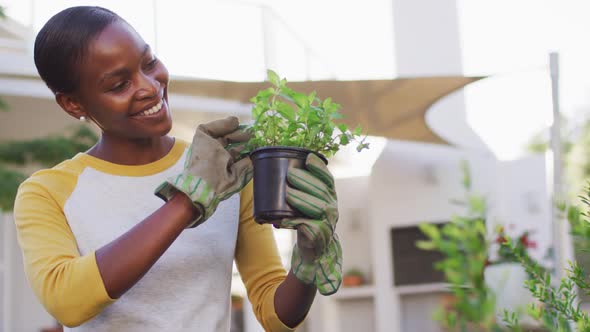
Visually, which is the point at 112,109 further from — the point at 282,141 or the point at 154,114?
the point at 282,141

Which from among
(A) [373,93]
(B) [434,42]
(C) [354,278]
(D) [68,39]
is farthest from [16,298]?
(D) [68,39]

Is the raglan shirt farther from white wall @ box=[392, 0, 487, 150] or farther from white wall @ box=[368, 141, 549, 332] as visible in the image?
white wall @ box=[392, 0, 487, 150]

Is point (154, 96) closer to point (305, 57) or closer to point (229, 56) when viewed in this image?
point (229, 56)

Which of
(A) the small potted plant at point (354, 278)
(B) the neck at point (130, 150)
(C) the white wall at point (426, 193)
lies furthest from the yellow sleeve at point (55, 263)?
(A) the small potted plant at point (354, 278)

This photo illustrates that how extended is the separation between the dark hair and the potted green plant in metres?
0.30

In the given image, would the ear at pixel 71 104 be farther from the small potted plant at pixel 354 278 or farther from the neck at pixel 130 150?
the small potted plant at pixel 354 278

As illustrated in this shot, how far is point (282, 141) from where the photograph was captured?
129cm

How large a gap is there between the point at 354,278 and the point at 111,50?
9776mm

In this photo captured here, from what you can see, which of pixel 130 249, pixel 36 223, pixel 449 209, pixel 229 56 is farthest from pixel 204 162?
pixel 449 209

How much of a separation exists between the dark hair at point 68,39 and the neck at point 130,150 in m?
0.13

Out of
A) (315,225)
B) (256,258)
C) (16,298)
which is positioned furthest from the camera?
(16,298)

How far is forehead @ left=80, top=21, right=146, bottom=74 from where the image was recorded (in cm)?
135

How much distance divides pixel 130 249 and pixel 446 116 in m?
9.97

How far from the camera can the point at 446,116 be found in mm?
10867
